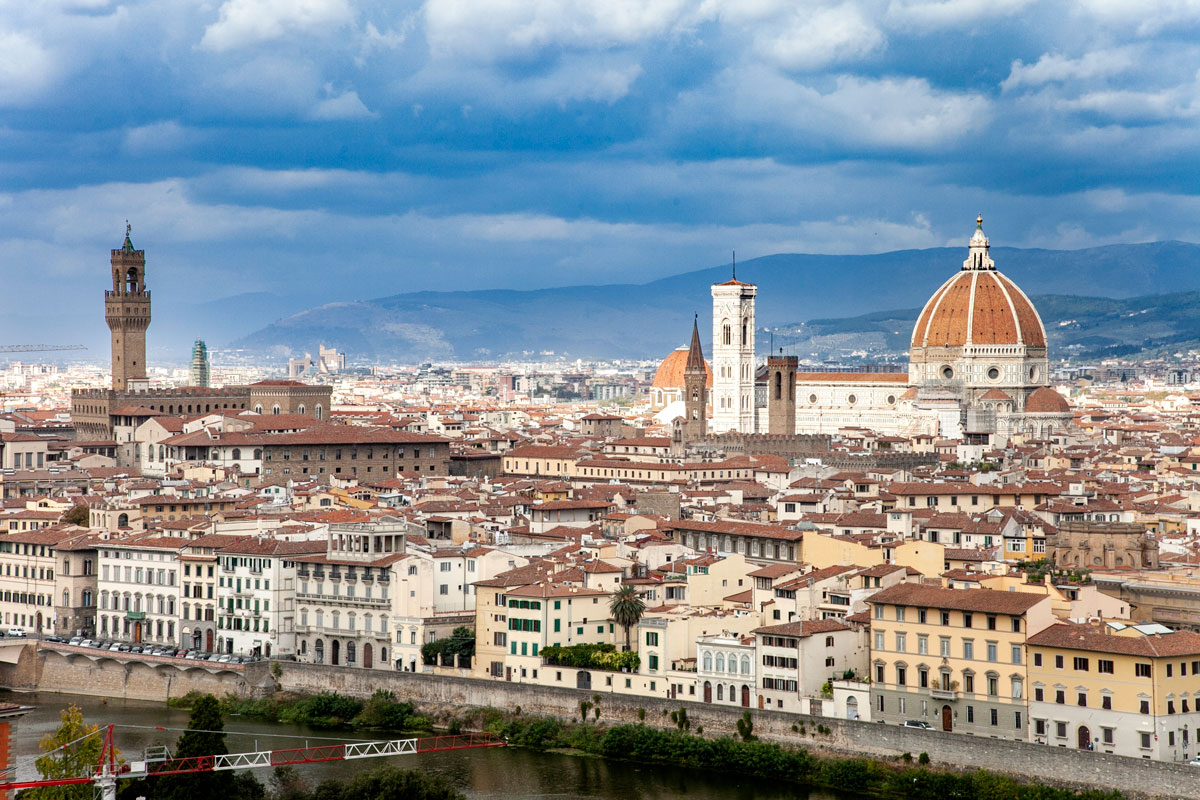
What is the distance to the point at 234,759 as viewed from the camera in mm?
35125

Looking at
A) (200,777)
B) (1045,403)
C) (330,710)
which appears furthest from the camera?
(1045,403)

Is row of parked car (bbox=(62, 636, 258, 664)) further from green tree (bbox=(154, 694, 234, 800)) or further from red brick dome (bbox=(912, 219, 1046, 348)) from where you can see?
red brick dome (bbox=(912, 219, 1046, 348))

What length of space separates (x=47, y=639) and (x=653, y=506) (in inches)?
691

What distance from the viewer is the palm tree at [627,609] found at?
133 ft

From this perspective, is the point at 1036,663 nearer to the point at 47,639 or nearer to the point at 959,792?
the point at 959,792

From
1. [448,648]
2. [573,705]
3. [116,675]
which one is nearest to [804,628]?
[573,705]

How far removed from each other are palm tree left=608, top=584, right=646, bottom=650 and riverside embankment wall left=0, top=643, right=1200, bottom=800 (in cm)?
176

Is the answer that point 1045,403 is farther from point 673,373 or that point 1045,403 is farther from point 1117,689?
point 1117,689

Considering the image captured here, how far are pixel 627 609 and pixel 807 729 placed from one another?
5386 millimetres

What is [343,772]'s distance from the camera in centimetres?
3688

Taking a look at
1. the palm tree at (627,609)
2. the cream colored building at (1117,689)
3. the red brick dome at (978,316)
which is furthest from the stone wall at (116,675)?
the red brick dome at (978,316)

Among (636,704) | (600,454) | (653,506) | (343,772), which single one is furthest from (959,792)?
(600,454)

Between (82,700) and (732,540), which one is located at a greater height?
(732,540)

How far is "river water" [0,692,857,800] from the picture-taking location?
35312mm
